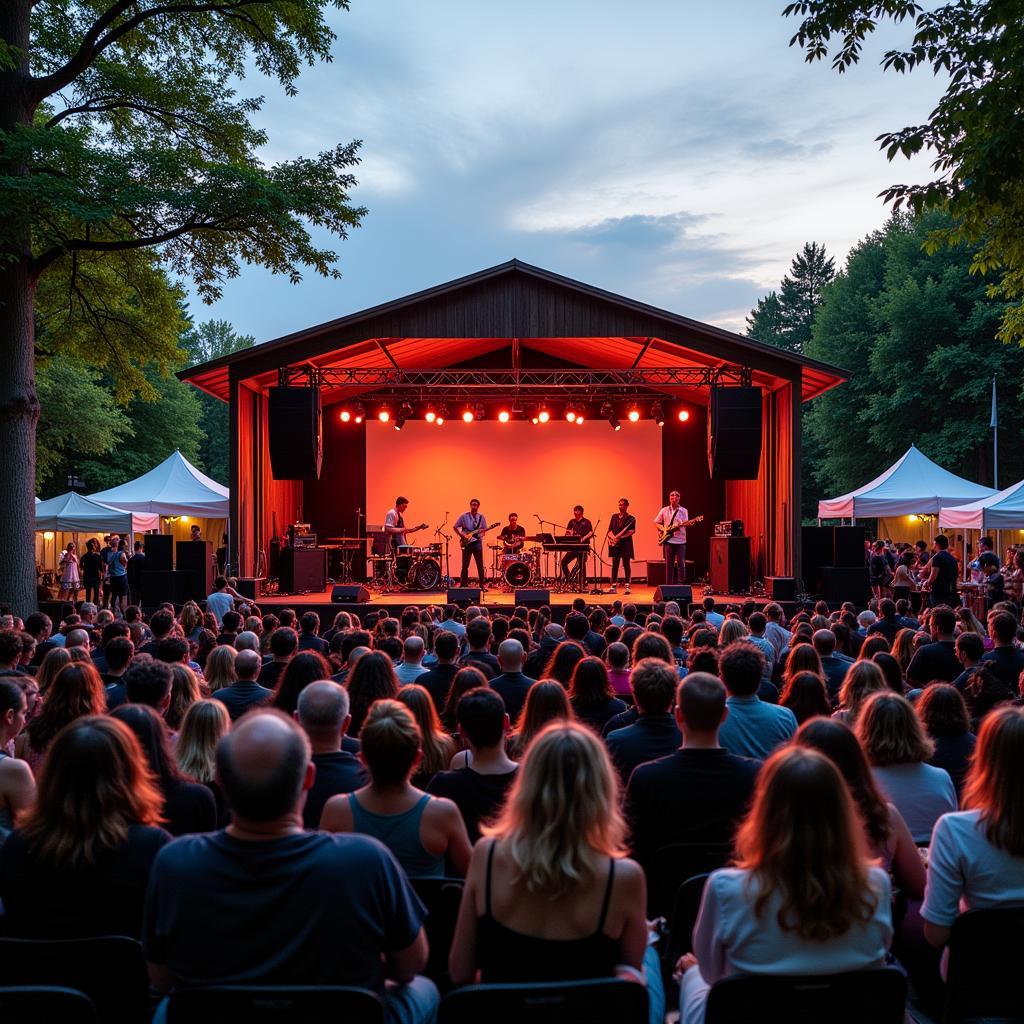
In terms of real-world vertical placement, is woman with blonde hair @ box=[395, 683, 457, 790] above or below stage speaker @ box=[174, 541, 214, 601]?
below

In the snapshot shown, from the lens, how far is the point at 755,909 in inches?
89.5

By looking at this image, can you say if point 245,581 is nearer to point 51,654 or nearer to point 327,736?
point 51,654

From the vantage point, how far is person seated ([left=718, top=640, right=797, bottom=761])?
457cm

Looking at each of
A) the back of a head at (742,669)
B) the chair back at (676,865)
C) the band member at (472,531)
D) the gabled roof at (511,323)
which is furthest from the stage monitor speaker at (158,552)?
the chair back at (676,865)

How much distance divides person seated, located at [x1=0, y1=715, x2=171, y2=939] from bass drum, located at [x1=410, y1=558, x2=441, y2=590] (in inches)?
625

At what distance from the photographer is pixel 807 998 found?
2.21 metres

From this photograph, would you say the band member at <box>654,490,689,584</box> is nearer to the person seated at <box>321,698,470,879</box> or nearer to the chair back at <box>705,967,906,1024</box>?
the person seated at <box>321,698,470,879</box>

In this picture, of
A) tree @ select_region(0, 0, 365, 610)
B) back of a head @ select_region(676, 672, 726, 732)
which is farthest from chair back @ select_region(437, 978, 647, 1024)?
tree @ select_region(0, 0, 365, 610)

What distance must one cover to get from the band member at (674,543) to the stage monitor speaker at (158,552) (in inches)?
332

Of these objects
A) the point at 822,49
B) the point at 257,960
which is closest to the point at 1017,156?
the point at 822,49

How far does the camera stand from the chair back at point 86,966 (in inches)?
97.5

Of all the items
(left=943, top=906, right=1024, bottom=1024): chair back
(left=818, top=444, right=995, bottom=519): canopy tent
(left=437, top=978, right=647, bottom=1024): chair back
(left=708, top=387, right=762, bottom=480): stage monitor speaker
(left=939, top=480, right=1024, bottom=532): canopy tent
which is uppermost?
(left=708, top=387, right=762, bottom=480): stage monitor speaker

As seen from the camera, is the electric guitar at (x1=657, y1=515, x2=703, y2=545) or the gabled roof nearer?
the gabled roof

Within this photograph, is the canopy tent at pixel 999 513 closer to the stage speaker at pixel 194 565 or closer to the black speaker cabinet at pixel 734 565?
the black speaker cabinet at pixel 734 565
